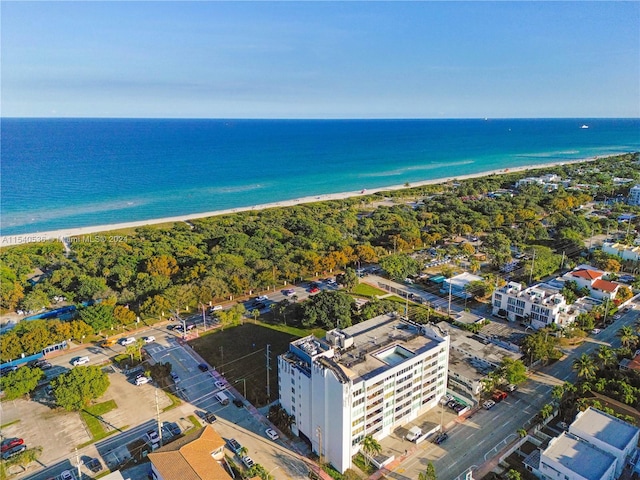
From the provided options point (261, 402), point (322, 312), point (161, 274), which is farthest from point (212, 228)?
point (261, 402)

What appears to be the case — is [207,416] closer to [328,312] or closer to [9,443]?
[9,443]

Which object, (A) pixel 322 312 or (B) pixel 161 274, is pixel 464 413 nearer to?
(A) pixel 322 312

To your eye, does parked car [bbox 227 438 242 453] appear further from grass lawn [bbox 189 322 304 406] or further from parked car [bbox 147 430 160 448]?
parked car [bbox 147 430 160 448]

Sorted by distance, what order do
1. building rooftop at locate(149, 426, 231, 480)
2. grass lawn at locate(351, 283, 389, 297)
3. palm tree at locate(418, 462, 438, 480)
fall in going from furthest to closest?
grass lawn at locate(351, 283, 389, 297), palm tree at locate(418, 462, 438, 480), building rooftop at locate(149, 426, 231, 480)

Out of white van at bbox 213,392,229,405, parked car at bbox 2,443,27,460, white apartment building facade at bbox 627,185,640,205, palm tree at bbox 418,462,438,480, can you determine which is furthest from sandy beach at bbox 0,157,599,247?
palm tree at bbox 418,462,438,480

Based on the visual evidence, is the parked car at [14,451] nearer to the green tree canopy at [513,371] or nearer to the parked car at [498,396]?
the parked car at [498,396]

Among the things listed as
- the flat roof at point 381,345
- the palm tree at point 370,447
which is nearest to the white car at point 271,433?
the palm tree at point 370,447
